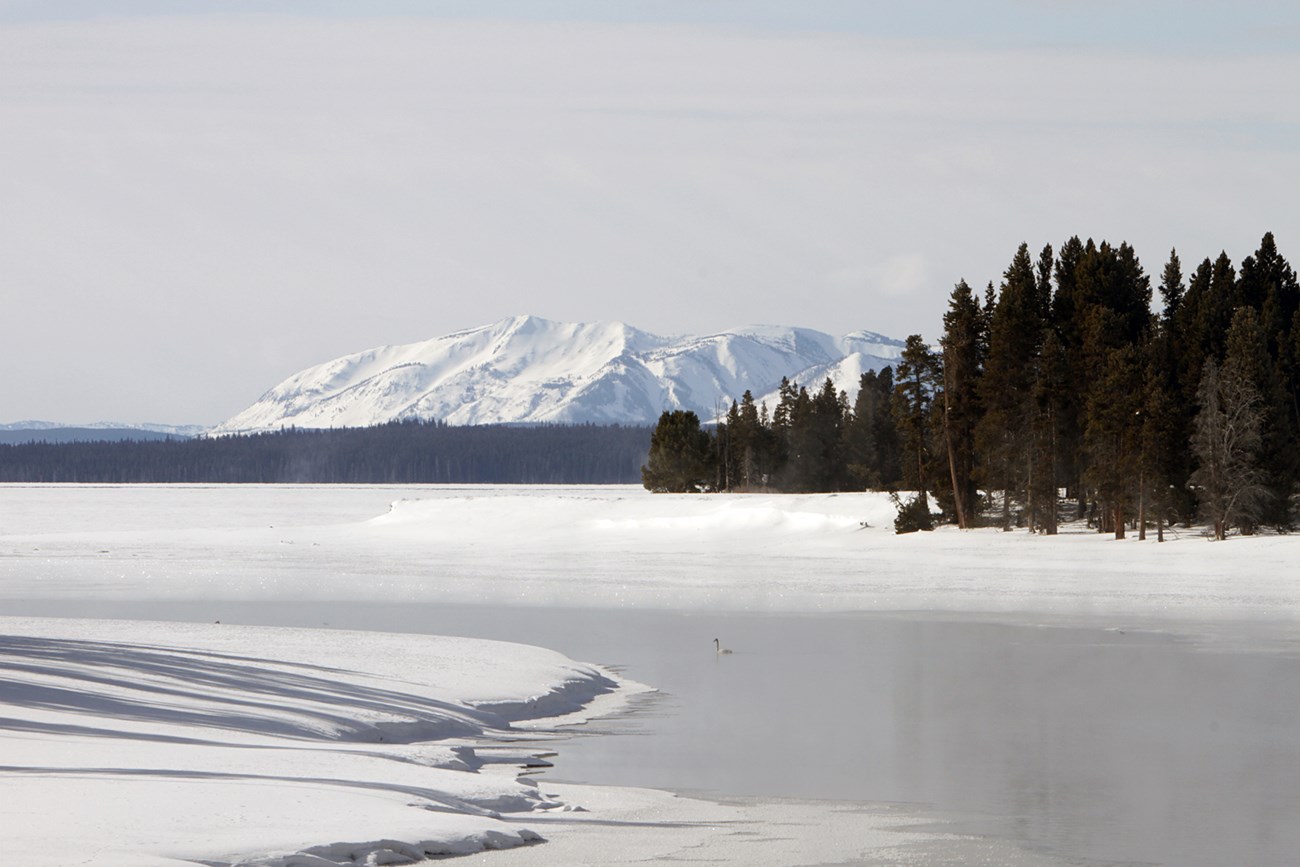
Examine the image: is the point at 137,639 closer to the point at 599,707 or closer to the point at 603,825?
the point at 599,707

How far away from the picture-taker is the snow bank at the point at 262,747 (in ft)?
34.6

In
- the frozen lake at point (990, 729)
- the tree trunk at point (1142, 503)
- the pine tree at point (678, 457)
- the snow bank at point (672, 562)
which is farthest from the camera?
the pine tree at point (678, 457)

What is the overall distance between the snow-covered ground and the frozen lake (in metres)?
1.03

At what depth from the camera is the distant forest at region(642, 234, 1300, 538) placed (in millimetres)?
51844

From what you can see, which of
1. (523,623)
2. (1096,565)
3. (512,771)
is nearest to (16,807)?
(512,771)

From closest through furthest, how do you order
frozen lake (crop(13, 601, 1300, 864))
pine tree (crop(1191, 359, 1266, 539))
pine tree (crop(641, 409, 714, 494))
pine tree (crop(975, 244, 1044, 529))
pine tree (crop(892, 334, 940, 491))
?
frozen lake (crop(13, 601, 1300, 864))
pine tree (crop(1191, 359, 1266, 539))
pine tree (crop(975, 244, 1044, 529))
pine tree (crop(892, 334, 940, 491))
pine tree (crop(641, 409, 714, 494))

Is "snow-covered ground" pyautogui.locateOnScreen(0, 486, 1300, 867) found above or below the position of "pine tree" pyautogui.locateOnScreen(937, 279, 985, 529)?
below

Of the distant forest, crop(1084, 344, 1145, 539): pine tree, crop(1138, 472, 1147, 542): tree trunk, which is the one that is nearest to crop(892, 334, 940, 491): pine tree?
the distant forest

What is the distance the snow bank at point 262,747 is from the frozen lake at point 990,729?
5.34 ft

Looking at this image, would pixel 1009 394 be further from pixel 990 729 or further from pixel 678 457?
pixel 990 729

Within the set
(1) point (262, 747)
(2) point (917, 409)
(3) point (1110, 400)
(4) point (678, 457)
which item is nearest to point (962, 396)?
(2) point (917, 409)

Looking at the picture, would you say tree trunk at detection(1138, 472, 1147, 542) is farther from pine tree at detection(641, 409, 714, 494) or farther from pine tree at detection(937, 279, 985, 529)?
pine tree at detection(641, 409, 714, 494)

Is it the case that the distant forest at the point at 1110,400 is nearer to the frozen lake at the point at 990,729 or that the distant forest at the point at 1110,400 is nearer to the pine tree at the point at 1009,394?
the pine tree at the point at 1009,394

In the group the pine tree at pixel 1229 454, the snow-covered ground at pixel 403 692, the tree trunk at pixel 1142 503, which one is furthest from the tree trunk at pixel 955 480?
the pine tree at pixel 1229 454
